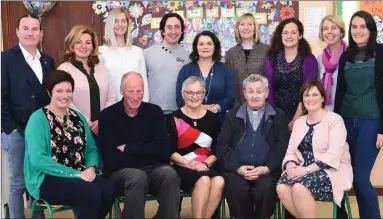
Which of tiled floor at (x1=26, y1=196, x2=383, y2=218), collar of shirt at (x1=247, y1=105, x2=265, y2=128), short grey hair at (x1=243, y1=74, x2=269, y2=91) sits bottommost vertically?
tiled floor at (x1=26, y1=196, x2=383, y2=218)

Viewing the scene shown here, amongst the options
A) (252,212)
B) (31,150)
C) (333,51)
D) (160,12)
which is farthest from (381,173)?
(31,150)

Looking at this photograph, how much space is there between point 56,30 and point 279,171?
9.03 ft

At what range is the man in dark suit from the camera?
3.43 m

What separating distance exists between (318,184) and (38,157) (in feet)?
5.68

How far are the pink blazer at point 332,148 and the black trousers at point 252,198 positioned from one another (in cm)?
24

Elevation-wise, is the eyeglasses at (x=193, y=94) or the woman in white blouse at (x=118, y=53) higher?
the woman in white blouse at (x=118, y=53)

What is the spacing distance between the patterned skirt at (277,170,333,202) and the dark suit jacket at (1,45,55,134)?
1.77 meters

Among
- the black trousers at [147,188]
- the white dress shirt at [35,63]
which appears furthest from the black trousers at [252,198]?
the white dress shirt at [35,63]

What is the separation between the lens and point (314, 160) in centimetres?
341

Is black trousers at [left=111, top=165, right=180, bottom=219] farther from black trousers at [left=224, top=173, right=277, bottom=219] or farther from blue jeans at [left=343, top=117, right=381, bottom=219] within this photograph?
blue jeans at [left=343, top=117, right=381, bottom=219]

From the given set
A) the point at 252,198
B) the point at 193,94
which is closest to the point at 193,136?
the point at 193,94

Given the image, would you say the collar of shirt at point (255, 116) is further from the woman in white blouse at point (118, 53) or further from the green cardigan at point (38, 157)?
the green cardigan at point (38, 157)

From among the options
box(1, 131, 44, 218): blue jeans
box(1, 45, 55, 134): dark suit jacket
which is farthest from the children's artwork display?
box(1, 131, 44, 218): blue jeans

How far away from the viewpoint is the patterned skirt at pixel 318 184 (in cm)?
330
